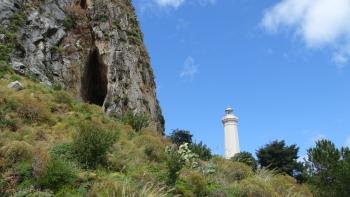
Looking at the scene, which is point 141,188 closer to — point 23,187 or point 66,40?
point 23,187

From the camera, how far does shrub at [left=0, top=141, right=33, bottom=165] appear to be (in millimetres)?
12398

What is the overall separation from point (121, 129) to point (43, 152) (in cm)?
747

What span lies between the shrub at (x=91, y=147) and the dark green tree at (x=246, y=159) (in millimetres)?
11676

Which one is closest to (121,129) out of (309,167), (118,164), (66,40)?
(118,164)

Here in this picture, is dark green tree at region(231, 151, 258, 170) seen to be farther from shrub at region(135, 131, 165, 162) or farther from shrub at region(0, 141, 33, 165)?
shrub at region(0, 141, 33, 165)

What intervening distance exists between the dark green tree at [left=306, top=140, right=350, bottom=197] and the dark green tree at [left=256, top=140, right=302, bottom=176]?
38.1 feet

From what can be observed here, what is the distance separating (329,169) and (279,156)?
1375cm

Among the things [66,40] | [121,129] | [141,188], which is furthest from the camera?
[66,40]

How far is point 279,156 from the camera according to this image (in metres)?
30.8

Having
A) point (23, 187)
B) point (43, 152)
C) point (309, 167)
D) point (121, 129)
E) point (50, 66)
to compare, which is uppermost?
point (50, 66)

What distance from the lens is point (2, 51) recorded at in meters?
24.2

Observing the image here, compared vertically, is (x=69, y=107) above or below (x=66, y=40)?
below

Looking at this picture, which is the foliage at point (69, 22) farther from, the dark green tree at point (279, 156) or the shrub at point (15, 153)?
the shrub at point (15, 153)

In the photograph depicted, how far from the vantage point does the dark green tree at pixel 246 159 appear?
25866mm
